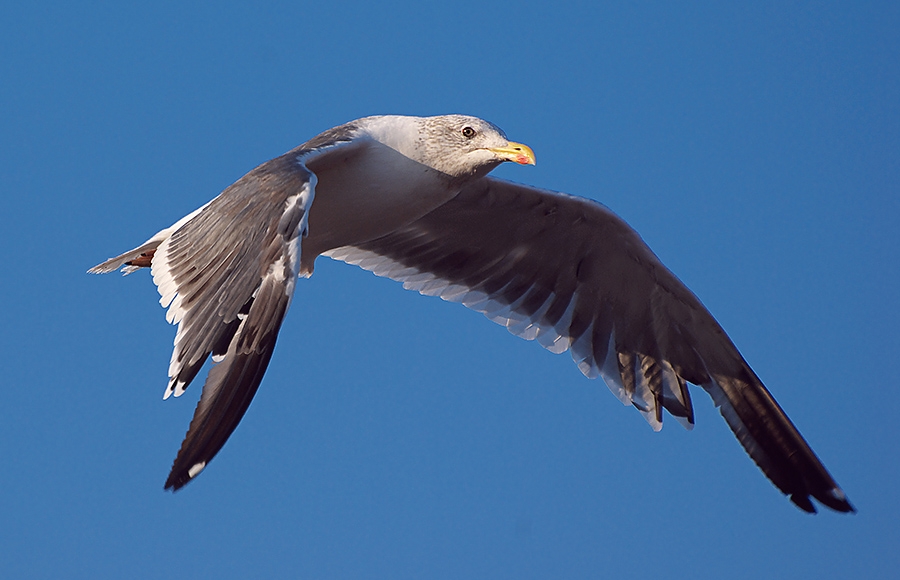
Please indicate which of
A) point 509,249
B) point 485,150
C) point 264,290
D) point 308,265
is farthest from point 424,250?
point 264,290

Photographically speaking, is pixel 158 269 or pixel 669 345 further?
pixel 669 345

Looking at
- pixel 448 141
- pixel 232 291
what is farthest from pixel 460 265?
pixel 232 291

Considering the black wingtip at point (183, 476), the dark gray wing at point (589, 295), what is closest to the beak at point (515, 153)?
the dark gray wing at point (589, 295)

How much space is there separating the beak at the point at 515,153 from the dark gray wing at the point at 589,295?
1105 mm

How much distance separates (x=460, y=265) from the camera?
839 cm

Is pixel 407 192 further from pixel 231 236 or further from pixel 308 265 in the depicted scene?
pixel 231 236

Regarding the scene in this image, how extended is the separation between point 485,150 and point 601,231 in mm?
1526

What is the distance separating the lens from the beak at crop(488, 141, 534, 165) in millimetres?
6451

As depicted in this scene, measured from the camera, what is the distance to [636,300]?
320 inches

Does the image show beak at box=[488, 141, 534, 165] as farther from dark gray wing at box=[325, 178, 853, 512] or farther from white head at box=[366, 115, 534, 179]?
dark gray wing at box=[325, 178, 853, 512]

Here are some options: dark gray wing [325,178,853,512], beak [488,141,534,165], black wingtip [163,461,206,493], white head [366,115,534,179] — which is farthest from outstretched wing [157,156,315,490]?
dark gray wing [325,178,853,512]

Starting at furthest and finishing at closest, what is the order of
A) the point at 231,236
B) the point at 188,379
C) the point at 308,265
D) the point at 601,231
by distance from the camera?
1. the point at 601,231
2. the point at 308,265
3. the point at 231,236
4. the point at 188,379

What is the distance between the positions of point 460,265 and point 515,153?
1.98 metres

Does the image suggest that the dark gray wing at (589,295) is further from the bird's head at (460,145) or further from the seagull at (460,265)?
the bird's head at (460,145)
